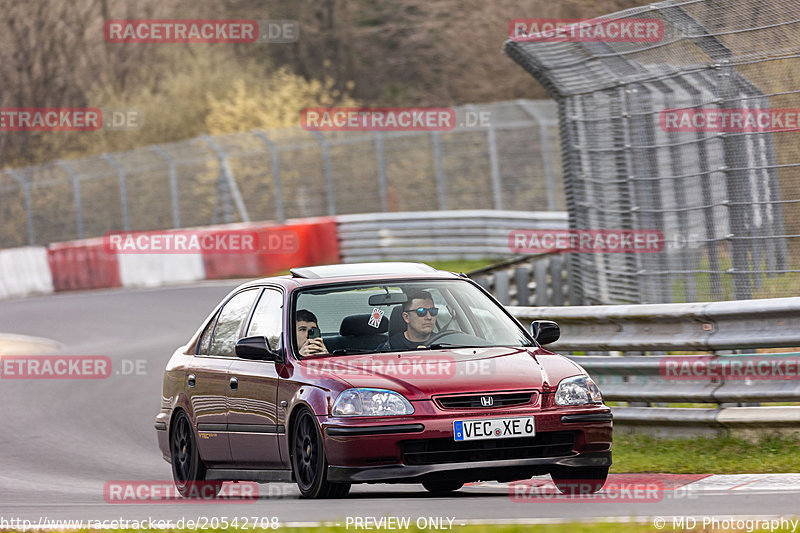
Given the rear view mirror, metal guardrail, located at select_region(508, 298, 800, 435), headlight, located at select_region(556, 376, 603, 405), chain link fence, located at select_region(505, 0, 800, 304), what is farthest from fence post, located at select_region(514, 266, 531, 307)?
headlight, located at select_region(556, 376, 603, 405)

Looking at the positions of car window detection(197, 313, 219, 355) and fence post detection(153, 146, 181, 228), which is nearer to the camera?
car window detection(197, 313, 219, 355)

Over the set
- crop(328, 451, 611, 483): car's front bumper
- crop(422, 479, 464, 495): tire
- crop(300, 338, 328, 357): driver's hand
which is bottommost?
crop(422, 479, 464, 495): tire

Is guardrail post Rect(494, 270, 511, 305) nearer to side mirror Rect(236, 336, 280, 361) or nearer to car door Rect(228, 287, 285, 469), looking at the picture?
car door Rect(228, 287, 285, 469)

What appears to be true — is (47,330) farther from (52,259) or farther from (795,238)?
(795,238)

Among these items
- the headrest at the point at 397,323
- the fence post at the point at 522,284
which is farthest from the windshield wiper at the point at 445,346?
the fence post at the point at 522,284

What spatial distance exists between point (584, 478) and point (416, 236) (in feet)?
65.8

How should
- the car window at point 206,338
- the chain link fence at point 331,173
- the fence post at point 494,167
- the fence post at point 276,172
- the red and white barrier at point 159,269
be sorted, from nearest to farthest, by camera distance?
the car window at point 206,338 → the red and white barrier at point 159,269 → the fence post at point 494,167 → the chain link fence at point 331,173 → the fence post at point 276,172

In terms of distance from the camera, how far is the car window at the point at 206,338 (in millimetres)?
9927

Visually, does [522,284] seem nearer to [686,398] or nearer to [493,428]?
[686,398]

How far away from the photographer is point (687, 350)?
1002 centimetres

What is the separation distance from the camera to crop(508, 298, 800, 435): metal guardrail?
30.6 ft

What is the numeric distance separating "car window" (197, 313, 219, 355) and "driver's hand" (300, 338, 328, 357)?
134 cm

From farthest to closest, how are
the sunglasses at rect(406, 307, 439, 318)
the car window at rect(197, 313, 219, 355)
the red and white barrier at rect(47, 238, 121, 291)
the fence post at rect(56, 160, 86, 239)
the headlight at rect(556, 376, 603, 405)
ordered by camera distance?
the fence post at rect(56, 160, 86, 239)
the red and white barrier at rect(47, 238, 121, 291)
the car window at rect(197, 313, 219, 355)
the sunglasses at rect(406, 307, 439, 318)
the headlight at rect(556, 376, 603, 405)

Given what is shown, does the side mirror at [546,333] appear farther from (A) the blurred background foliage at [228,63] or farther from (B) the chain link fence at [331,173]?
(A) the blurred background foliage at [228,63]
